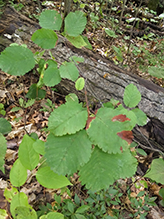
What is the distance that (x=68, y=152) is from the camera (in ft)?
1.84

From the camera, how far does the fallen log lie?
1.78 m

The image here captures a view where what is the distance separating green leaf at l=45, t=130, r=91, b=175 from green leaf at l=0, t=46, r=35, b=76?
1.37ft

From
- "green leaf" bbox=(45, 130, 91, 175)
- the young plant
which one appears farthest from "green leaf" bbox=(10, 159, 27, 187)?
"green leaf" bbox=(45, 130, 91, 175)

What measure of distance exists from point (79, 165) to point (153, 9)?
25.7 ft

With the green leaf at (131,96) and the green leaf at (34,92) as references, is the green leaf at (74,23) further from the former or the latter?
the green leaf at (34,92)

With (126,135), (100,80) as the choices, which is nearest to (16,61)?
(126,135)

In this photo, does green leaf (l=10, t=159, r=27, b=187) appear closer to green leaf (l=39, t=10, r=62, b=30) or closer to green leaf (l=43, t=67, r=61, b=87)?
green leaf (l=43, t=67, r=61, b=87)

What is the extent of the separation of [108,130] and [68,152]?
178mm

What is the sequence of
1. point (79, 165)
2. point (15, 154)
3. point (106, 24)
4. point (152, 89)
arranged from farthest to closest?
1. point (106, 24)
2. point (152, 89)
3. point (15, 154)
4. point (79, 165)

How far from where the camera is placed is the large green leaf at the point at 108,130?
1.84 feet

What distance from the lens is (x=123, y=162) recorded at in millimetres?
614

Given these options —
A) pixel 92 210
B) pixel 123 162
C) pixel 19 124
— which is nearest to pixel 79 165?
pixel 123 162

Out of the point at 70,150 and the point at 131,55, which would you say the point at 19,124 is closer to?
the point at 70,150

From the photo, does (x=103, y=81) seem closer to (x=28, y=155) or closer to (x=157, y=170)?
(x=157, y=170)
